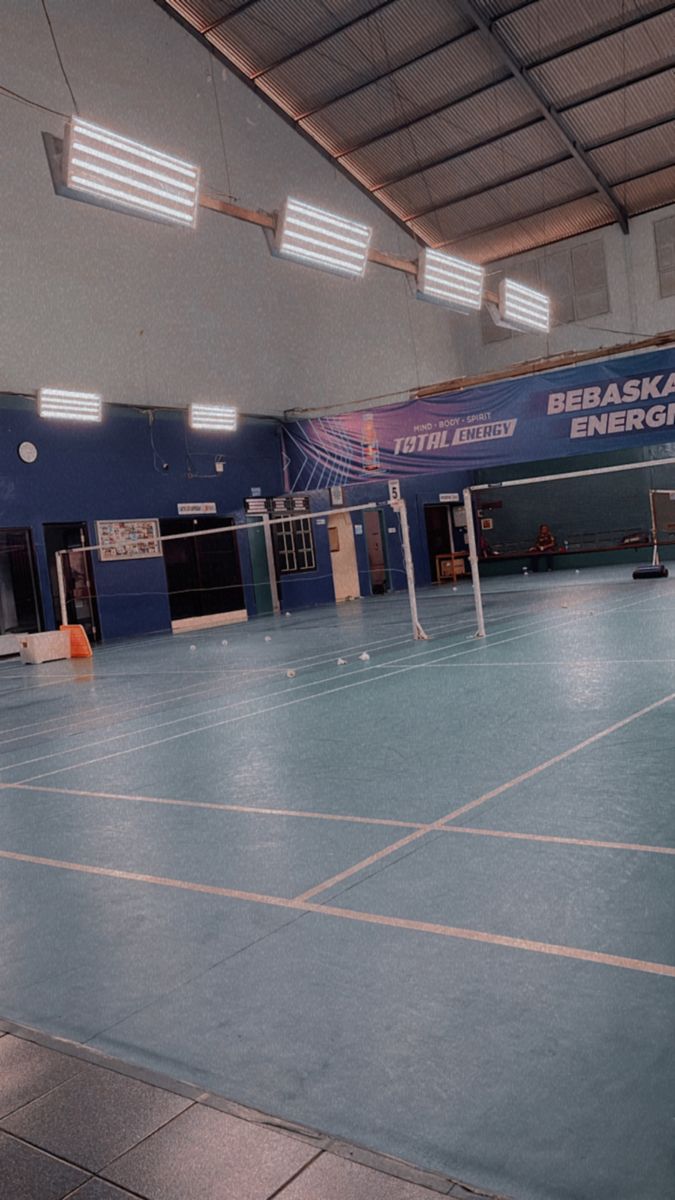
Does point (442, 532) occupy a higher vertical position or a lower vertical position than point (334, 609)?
higher

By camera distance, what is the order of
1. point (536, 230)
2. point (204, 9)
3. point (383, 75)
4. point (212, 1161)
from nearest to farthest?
point (212, 1161) < point (204, 9) < point (383, 75) < point (536, 230)

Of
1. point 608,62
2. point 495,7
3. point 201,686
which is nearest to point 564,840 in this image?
point 201,686

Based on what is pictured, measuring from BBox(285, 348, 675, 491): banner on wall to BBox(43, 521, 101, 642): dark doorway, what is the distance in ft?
22.3

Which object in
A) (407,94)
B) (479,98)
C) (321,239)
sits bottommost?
(321,239)

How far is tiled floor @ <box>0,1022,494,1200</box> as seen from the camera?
6.98 ft

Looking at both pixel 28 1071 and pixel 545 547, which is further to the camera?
pixel 545 547

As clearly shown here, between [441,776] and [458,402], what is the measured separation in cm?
1637

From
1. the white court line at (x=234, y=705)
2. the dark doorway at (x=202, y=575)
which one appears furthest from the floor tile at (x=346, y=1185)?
the dark doorway at (x=202, y=575)

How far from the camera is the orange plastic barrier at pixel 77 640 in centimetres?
1783

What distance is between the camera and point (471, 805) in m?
5.00

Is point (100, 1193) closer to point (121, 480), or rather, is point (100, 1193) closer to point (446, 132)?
point (121, 480)

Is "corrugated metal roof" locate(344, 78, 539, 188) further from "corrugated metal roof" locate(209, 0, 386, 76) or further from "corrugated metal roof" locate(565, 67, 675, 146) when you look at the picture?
"corrugated metal roof" locate(209, 0, 386, 76)

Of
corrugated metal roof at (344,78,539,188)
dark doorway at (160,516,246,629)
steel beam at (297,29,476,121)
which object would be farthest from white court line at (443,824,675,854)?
corrugated metal roof at (344,78,539,188)

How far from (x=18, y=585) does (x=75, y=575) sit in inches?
60.5
